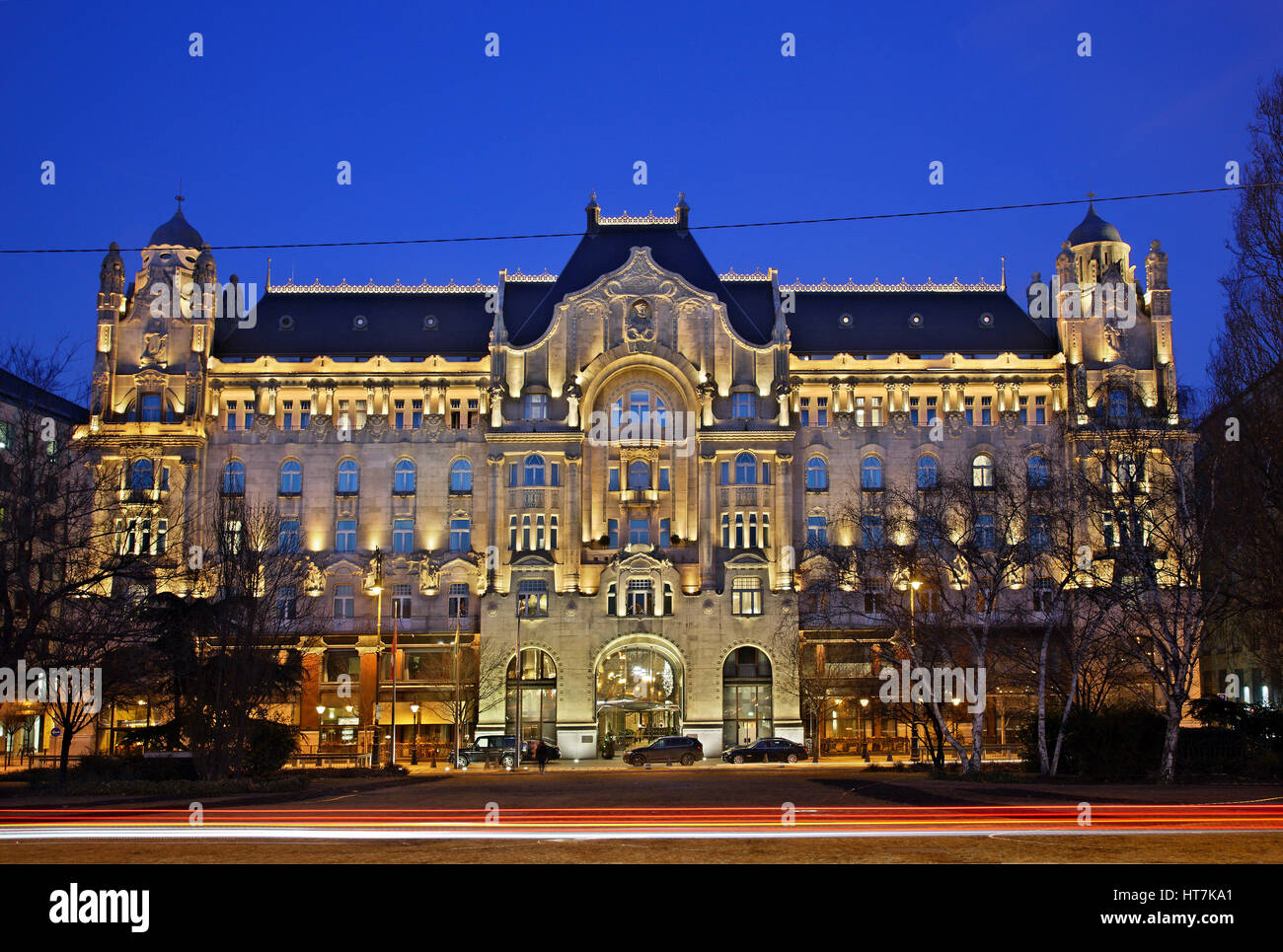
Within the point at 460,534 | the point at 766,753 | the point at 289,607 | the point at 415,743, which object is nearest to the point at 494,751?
the point at 415,743

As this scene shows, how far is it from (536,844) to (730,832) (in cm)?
372

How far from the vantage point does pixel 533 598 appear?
8569 centimetres

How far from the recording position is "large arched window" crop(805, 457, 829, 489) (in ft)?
301

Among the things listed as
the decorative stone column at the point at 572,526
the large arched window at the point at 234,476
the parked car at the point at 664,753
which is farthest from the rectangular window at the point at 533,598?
the large arched window at the point at 234,476

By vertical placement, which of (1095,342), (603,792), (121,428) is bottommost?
(603,792)

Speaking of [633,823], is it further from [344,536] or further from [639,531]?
[344,536]

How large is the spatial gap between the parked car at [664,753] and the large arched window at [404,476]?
2949cm

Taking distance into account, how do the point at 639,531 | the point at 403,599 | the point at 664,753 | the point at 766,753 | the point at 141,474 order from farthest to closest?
1. the point at 141,474
2. the point at 639,531
3. the point at 403,599
4. the point at 766,753
5. the point at 664,753

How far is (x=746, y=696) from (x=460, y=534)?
22951mm

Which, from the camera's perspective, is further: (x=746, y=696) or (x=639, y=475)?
(x=639, y=475)

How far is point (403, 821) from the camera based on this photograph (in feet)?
92.5

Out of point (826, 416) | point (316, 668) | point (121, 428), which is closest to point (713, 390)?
point (826, 416)

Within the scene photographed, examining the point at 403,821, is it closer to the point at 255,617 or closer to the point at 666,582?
the point at 255,617

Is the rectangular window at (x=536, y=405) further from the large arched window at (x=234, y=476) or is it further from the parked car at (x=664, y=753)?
the parked car at (x=664, y=753)
